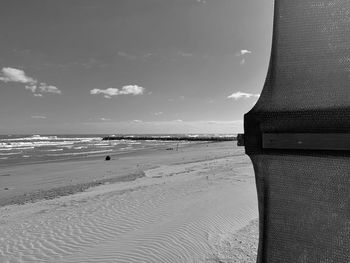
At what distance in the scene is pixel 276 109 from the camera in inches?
68.7

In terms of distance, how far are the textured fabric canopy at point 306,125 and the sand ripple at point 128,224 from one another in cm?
310

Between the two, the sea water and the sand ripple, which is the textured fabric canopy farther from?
the sea water

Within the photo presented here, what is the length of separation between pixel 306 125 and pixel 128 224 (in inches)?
213

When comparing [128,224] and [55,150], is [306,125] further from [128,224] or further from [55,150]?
[55,150]

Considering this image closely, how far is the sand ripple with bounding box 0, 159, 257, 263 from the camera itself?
4.94 meters

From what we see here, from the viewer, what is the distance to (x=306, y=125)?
5.24 feet

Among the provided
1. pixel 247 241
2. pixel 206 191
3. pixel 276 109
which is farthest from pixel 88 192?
pixel 276 109

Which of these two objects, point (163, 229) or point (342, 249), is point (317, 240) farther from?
point (163, 229)

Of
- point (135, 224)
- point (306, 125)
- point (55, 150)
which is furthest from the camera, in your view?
point (55, 150)

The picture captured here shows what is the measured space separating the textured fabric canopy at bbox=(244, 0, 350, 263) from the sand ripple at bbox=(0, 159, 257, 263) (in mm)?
3103

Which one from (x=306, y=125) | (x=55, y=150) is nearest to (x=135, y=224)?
(x=306, y=125)

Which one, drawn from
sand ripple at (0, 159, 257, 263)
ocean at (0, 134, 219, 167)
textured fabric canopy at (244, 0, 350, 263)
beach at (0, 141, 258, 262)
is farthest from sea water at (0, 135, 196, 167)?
textured fabric canopy at (244, 0, 350, 263)

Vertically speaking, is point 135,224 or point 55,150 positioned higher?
point 55,150

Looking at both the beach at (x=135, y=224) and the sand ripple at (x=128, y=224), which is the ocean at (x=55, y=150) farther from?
the sand ripple at (x=128, y=224)
